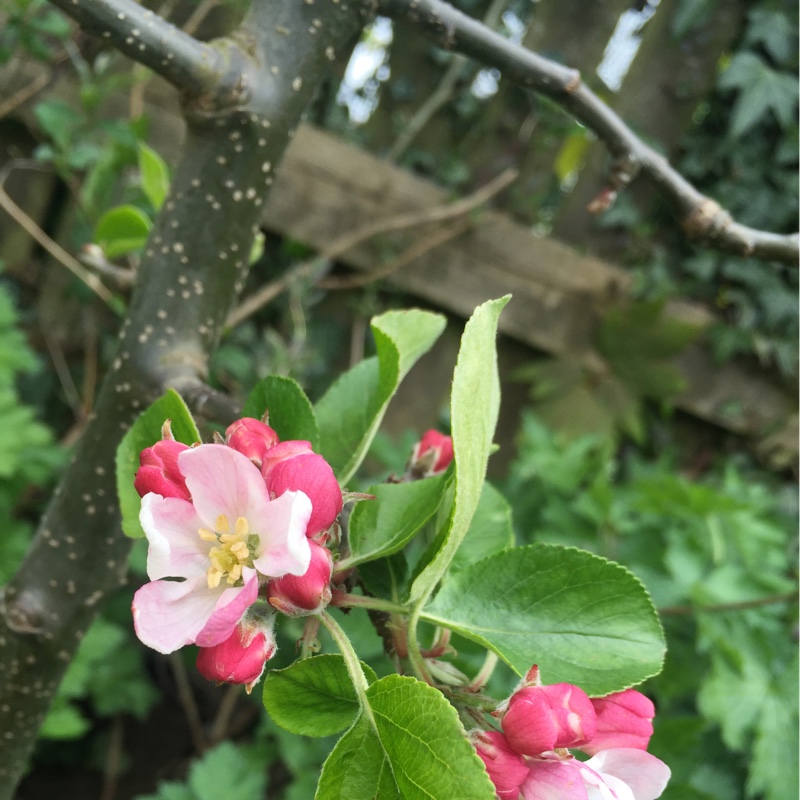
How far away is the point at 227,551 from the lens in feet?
1.15

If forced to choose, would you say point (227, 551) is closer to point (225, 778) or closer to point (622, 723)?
point (622, 723)

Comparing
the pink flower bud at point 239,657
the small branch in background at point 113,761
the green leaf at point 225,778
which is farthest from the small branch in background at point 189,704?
the pink flower bud at point 239,657

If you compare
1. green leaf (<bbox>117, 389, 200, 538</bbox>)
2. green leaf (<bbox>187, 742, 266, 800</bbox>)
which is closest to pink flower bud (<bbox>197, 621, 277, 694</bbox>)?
green leaf (<bbox>117, 389, 200, 538</bbox>)

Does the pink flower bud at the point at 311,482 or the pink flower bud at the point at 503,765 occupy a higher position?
the pink flower bud at the point at 311,482

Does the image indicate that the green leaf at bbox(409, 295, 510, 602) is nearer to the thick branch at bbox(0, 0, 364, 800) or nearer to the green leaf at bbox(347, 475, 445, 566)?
the green leaf at bbox(347, 475, 445, 566)

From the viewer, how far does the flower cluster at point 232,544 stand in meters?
0.31

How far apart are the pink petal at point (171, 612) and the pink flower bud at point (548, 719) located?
0.52 ft

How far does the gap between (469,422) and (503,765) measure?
0.56 feet

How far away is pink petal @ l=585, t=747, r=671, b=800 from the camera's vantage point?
1.19ft

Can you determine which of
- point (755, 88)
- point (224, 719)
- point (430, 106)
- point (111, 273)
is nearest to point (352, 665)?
point (111, 273)

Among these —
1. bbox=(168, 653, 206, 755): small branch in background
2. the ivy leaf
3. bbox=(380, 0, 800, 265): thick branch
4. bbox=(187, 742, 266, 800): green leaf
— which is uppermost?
the ivy leaf

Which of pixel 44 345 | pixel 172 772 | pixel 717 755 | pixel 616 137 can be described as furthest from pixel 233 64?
pixel 172 772

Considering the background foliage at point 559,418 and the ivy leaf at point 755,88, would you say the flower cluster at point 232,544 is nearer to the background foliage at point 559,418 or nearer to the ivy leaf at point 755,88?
the background foliage at point 559,418

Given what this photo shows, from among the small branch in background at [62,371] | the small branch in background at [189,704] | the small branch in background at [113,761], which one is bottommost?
the small branch in background at [113,761]
